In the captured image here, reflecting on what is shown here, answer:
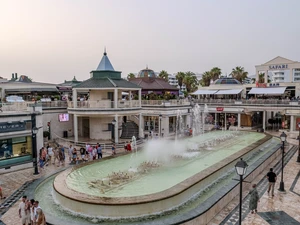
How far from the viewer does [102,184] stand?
40.7 feet

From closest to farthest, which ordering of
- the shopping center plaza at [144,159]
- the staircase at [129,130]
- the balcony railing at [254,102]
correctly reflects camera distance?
the shopping center plaza at [144,159], the staircase at [129,130], the balcony railing at [254,102]

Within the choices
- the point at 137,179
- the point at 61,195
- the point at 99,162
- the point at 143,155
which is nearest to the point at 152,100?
the point at 143,155

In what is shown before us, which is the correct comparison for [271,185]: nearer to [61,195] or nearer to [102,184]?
[102,184]

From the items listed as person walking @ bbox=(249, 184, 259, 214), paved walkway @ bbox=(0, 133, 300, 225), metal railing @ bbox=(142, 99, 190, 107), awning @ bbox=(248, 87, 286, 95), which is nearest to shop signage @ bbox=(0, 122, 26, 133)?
paved walkway @ bbox=(0, 133, 300, 225)

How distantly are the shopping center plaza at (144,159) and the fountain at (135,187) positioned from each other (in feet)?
0.13

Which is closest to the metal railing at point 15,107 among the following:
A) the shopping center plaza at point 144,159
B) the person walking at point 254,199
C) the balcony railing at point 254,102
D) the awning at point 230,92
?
the shopping center plaza at point 144,159

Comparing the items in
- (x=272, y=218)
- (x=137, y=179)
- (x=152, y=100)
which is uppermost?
(x=152, y=100)

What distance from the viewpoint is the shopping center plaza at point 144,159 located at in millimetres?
10266

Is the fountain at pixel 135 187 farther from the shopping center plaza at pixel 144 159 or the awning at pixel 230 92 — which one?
the awning at pixel 230 92

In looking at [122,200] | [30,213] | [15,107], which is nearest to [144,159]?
[122,200]

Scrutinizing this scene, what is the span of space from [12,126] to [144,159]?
30.0ft

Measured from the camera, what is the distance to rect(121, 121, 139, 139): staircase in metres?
29.8

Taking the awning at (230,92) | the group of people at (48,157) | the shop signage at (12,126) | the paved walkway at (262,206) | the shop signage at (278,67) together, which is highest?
the shop signage at (278,67)

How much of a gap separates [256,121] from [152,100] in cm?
1927
